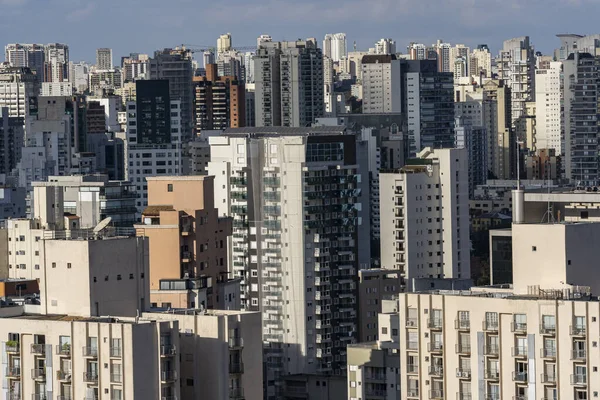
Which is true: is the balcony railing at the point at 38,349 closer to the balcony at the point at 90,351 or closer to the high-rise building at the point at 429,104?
the balcony at the point at 90,351

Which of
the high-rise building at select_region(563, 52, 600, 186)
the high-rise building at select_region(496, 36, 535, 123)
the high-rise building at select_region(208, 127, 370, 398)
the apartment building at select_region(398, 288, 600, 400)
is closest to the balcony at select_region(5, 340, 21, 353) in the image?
the apartment building at select_region(398, 288, 600, 400)

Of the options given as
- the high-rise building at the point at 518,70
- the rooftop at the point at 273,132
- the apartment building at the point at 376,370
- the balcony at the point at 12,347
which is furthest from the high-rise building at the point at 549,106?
the balcony at the point at 12,347

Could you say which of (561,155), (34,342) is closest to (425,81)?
(561,155)

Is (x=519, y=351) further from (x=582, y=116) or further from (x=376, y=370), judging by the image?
(x=582, y=116)

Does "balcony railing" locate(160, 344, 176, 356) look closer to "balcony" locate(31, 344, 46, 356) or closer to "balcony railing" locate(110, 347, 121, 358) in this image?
"balcony railing" locate(110, 347, 121, 358)

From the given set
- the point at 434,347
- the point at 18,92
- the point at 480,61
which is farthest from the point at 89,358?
the point at 480,61

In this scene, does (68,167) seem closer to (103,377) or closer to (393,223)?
(393,223)

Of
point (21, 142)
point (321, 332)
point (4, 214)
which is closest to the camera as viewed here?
point (321, 332)
